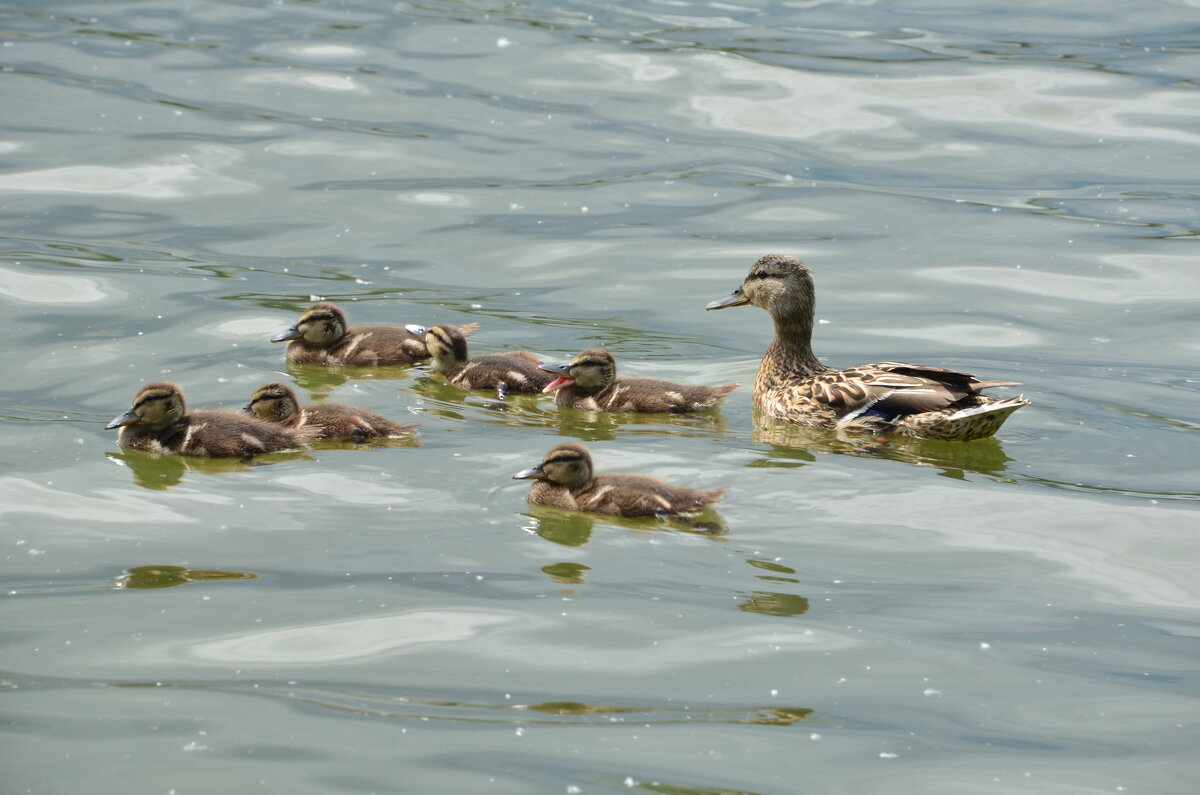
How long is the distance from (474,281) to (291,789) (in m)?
7.14

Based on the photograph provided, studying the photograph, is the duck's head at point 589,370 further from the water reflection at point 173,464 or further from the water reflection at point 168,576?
the water reflection at point 168,576

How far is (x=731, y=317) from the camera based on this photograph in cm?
1144

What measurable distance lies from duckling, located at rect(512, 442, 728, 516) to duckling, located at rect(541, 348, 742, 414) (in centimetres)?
161

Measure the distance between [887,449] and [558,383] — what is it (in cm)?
189

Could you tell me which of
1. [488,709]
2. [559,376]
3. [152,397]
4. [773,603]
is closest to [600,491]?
[773,603]

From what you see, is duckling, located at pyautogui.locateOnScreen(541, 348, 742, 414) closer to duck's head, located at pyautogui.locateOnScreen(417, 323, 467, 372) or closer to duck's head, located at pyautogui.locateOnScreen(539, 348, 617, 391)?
duck's head, located at pyautogui.locateOnScreen(539, 348, 617, 391)

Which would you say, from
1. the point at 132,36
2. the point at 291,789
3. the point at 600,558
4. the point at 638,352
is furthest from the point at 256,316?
the point at 132,36

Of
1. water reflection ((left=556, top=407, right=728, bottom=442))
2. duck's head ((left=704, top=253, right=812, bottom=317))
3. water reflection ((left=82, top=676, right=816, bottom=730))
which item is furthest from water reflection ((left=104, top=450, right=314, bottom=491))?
duck's head ((left=704, top=253, right=812, bottom=317))

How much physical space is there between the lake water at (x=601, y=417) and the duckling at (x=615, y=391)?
116 mm

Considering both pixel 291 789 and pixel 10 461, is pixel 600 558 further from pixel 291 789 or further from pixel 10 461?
pixel 10 461

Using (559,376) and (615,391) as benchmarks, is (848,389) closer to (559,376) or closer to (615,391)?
(615,391)

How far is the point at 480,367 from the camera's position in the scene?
30.0ft

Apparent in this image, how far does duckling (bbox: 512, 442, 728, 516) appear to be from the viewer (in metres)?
6.91

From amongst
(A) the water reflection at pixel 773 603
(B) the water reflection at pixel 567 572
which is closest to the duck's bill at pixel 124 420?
(B) the water reflection at pixel 567 572
